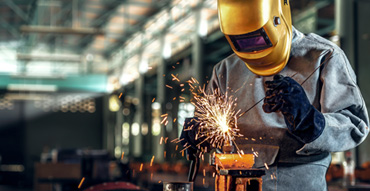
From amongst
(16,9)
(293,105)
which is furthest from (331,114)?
(16,9)

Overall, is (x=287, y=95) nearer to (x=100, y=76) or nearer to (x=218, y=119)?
(x=218, y=119)

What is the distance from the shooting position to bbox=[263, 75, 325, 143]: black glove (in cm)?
115

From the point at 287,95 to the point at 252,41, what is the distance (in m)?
0.22

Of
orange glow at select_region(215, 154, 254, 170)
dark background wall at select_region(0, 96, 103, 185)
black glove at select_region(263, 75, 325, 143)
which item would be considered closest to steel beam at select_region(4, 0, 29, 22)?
dark background wall at select_region(0, 96, 103, 185)

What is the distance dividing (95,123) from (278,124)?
18.2 metres

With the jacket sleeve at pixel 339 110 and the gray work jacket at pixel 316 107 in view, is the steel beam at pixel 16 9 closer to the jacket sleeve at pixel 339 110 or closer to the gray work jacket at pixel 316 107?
the gray work jacket at pixel 316 107

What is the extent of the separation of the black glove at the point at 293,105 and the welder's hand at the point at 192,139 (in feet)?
1.23

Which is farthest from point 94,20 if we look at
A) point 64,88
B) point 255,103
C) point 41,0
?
point 255,103

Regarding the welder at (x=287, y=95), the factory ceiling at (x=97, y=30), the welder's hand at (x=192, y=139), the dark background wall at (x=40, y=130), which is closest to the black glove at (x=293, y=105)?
the welder at (x=287, y=95)

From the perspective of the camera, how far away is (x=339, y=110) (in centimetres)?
145

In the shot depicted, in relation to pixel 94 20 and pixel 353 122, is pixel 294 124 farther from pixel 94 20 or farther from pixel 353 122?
pixel 94 20

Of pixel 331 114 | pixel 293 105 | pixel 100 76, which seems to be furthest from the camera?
pixel 100 76

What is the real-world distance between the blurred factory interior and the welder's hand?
8.32 metres

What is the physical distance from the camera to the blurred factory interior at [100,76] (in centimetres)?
1231
